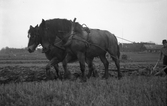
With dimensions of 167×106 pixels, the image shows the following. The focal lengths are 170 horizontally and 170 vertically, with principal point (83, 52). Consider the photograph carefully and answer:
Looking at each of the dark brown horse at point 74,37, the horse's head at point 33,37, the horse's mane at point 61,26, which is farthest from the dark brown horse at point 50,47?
the horse's mane at point 61,26

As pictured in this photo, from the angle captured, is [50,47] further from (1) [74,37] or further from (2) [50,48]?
(1) [74,37]

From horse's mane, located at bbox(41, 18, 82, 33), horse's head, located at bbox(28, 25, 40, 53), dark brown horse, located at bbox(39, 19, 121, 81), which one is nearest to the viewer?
dark brown horse, located at bbox(39, 19, 121, 81)

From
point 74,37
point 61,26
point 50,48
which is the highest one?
point 61,26

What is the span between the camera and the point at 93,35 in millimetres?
6352

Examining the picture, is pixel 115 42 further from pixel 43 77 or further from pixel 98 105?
pixel 98 105

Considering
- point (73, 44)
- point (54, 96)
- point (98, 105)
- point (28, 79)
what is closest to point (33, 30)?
point (73, 44)

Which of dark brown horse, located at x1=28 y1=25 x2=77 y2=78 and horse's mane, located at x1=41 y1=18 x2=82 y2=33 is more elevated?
horse's mane, located at x1=41 y1=18 x2=82 y2=33

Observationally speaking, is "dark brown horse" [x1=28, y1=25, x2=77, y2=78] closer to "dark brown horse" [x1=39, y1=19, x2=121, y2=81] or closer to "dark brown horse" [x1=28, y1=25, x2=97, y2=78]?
"dark brown horse" [x1=28, y1=25, x2=97, y2=78]

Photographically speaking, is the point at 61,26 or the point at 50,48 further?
the point at 50,48

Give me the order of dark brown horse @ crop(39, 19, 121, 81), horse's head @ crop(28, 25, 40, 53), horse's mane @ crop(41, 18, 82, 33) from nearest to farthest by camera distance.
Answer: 1. dark brown horse @ crop(39, 19, 121, 81)
2. horse's mane @ crop(41, 18, 82, 33)
3. horse's head @ crop(28, 25, 40, 53)

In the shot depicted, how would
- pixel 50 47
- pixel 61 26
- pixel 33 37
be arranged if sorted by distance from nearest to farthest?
pixel 61 26 < pixel 33 37 < pixel 50 47

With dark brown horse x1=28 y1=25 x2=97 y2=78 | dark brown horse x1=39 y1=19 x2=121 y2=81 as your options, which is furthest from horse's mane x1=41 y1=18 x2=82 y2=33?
dark brown horse x1=28 y1=25 x2=97 y2=78

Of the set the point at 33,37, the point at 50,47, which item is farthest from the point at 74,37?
the point at 33,37

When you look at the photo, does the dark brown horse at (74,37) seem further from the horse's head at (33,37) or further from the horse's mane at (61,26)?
the horse's head at (33,37)
